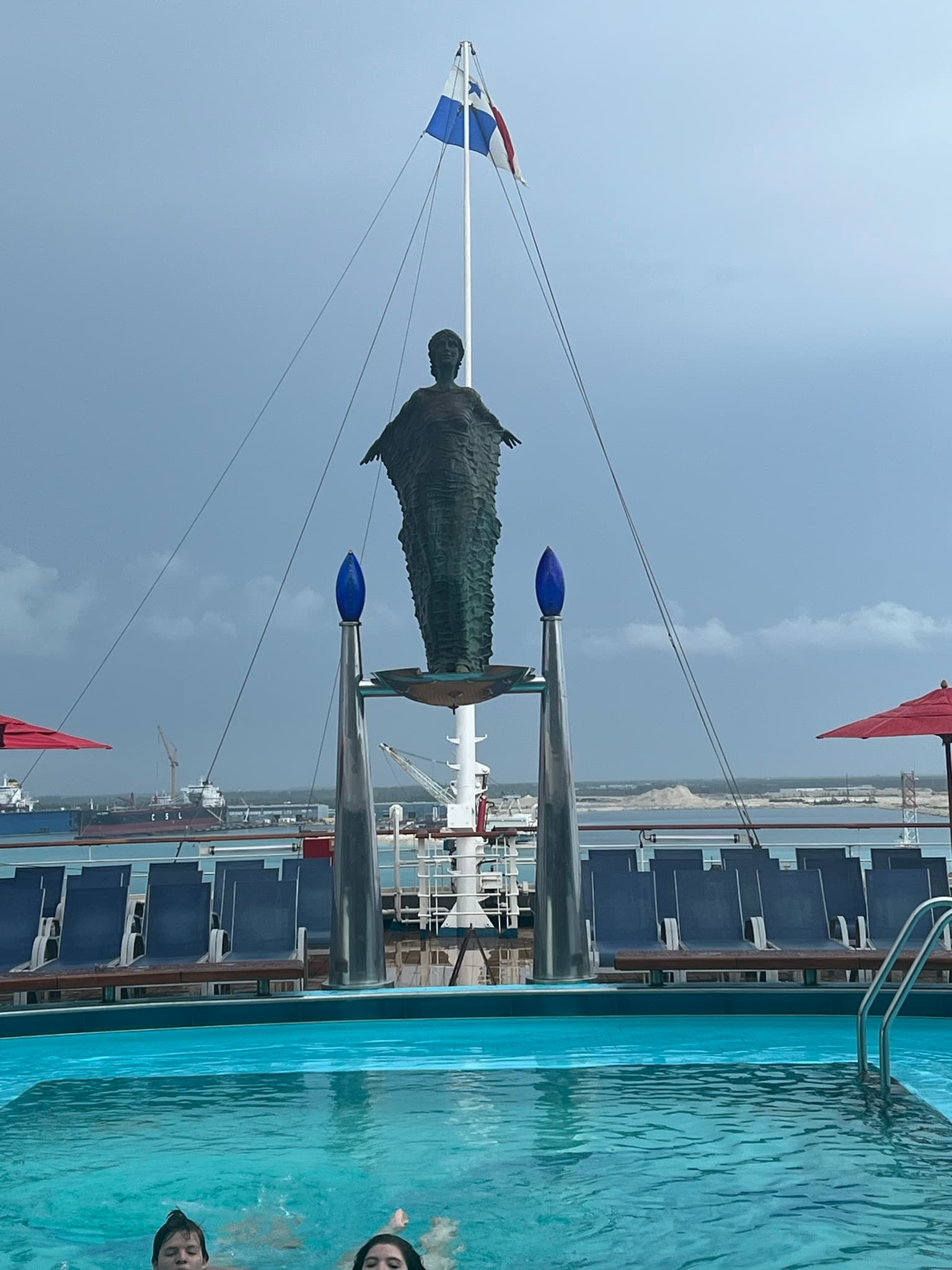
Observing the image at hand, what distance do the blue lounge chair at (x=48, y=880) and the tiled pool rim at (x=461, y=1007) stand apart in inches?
91.3

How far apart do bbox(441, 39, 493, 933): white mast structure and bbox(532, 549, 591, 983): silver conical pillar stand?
50.5 inches

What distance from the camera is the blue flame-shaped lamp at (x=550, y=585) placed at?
8953 millimetres

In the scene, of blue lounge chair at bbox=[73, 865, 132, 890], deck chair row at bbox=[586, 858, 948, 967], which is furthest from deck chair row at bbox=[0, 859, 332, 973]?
deck chair row at bbox=[586, 858, 948, 967]

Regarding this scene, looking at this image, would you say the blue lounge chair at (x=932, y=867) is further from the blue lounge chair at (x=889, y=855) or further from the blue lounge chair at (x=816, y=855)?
the blue lounge chair at (x=816, y=855)

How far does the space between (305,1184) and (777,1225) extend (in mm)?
2118

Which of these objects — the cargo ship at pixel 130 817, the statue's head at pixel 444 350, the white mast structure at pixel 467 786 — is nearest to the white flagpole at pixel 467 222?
the white mast structure at pixel 467 786

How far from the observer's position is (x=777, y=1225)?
4.64m

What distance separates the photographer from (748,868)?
1043 cm

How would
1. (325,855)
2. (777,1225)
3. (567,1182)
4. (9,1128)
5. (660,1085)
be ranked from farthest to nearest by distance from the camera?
(325,855), (660,1085), (9,1128), (567,1182), (777,1225)

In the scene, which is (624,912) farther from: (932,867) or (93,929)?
(93,929)

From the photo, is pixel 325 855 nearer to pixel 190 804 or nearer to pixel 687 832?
pixel 687 832

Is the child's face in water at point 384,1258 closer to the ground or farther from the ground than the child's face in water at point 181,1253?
farther from the ground

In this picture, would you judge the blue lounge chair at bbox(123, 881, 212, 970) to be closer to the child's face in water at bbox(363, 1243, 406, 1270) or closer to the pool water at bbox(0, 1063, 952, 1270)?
the pool water at bbox(0, 1063, 952, 1270)

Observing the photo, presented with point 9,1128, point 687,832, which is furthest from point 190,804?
point 9,1128
